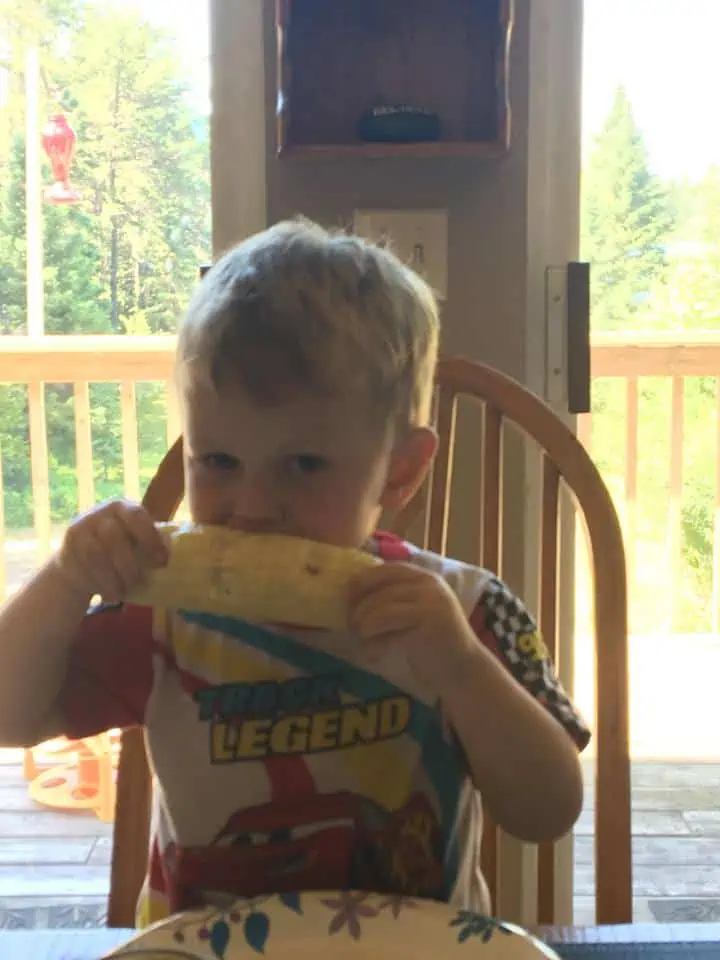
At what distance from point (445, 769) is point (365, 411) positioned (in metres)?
0.28

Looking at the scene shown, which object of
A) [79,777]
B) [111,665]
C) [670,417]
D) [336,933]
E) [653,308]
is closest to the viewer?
[336,933]

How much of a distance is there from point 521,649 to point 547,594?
25 centimetres

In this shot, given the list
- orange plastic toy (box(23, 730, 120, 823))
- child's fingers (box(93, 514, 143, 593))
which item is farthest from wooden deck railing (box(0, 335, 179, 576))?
child's fingers (box(93, 514, 143, 593))

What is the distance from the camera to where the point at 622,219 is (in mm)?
2395

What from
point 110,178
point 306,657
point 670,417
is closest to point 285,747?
point 306,657

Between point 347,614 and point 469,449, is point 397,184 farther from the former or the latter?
point 347,614

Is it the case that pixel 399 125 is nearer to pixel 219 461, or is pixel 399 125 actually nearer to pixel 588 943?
pixel 219 461

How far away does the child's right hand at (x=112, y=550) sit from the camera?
71 cm

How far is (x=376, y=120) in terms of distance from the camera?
1251mm

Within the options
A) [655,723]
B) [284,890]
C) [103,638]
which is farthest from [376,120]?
[655,723]

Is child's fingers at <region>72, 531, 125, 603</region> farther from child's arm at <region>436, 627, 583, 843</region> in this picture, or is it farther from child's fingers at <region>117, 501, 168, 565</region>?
child's arm at <region>436, 627, 583, 843</region>

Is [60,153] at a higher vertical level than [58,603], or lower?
higher

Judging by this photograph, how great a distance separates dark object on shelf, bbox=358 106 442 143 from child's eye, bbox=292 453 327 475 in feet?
2.07

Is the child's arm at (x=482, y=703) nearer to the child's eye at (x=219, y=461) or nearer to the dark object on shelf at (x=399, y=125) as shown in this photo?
the child's eye at (x=219, y=461)
